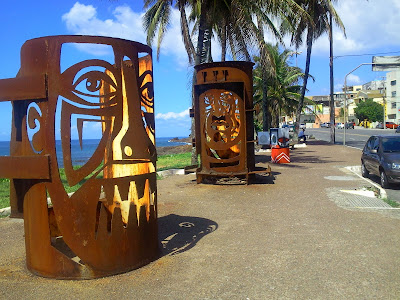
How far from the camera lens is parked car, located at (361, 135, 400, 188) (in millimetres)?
10914

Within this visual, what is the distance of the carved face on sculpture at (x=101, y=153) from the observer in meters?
4.55

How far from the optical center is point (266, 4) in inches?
669

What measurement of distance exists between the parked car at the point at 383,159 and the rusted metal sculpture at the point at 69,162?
840cm

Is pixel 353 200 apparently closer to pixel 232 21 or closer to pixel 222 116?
pixel 222 116

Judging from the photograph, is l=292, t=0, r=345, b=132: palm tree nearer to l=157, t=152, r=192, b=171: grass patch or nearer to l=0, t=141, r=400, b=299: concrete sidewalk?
l=157, t=152, r=192, b=171: grass patch

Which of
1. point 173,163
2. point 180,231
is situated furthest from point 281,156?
point 180,231

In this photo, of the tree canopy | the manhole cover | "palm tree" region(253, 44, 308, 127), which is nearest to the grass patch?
the manhole cover

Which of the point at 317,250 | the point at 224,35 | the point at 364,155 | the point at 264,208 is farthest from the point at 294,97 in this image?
the point at 317,250

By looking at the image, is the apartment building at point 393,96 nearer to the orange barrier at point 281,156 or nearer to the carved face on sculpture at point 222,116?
the orange barrier at point 281,156

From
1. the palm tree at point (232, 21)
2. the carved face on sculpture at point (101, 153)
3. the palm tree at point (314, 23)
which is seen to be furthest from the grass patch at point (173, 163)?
the palm tree at point (314, 23)

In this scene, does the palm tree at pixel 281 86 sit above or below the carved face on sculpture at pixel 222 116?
above

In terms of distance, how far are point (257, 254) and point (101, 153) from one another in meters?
2.58

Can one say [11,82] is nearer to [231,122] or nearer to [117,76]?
[117,76]

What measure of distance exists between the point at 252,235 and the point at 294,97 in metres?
35.4
